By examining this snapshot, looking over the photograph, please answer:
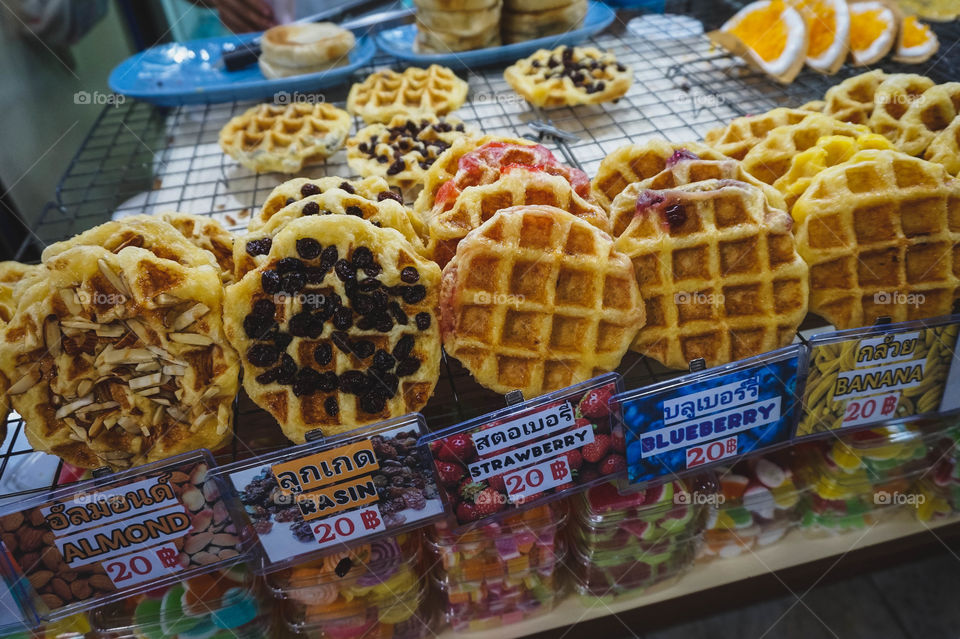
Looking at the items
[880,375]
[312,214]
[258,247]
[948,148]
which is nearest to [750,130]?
[948,148]

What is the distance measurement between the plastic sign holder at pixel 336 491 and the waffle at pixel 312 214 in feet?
1.75

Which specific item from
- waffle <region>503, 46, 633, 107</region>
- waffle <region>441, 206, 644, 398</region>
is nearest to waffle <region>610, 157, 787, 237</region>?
waffle <region>441, 206, 644, 398</region>

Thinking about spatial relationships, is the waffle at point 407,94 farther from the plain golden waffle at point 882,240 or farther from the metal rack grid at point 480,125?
the plain golden waffle at point 882,240

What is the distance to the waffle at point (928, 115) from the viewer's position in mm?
2281

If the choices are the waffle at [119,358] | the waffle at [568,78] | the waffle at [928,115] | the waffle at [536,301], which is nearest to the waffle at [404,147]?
the waffle at [568,78]

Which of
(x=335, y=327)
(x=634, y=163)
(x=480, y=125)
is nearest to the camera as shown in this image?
(x=335, y=327)

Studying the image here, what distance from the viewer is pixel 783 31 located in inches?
146

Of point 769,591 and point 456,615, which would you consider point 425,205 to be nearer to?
point 456,615

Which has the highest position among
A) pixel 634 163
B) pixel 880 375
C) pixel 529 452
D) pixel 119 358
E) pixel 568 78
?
pixel 119 358

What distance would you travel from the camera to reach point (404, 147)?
10.7 ft

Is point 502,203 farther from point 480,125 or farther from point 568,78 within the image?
point 568,78

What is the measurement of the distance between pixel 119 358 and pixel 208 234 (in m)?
0.60

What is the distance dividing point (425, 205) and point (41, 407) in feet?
4.19

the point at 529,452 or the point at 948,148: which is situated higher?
the point at 948,148
